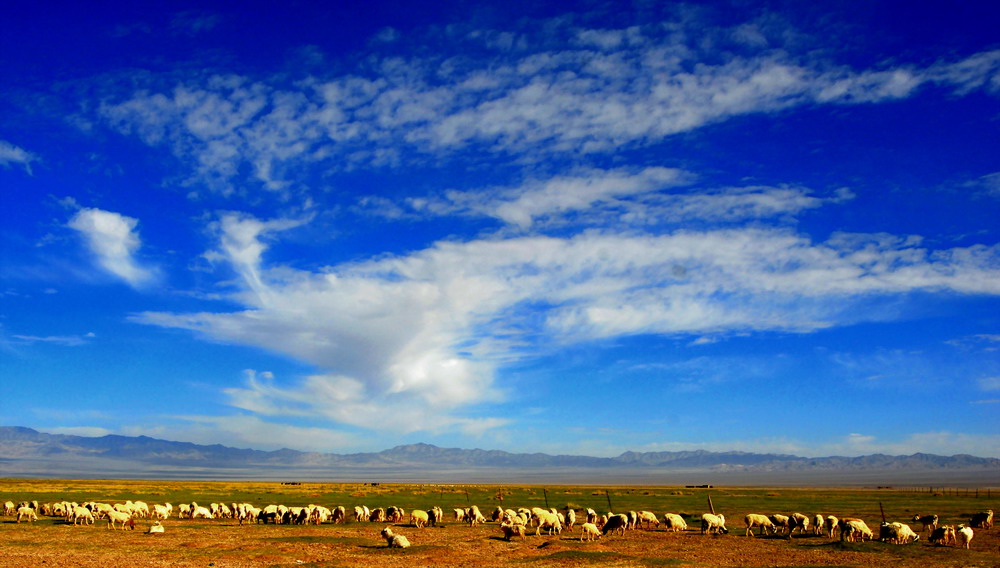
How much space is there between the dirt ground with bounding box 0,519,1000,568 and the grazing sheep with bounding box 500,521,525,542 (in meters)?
0.44

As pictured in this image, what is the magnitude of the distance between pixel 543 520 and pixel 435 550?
9.43m

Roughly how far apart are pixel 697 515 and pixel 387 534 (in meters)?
31.8

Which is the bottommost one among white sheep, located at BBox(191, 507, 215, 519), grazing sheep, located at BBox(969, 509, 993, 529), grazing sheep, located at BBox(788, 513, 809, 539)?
white sheep, located at BBox(191, 507, 215, 519)

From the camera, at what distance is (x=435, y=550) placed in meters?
29.8

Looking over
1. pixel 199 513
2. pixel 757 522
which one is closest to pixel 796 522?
pixel 757 522

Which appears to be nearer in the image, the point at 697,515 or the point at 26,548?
Answer: the point at 26,548

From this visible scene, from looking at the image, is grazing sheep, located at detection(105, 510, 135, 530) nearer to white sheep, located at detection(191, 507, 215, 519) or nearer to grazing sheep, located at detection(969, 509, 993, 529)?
white sheep, located at detection(191, 507, 215, 519)

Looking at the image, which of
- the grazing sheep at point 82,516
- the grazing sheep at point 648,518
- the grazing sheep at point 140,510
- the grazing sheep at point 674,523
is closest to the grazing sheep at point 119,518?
the grazing sheep at point 82,516

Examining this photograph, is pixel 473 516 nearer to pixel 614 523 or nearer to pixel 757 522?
pixel 614 523

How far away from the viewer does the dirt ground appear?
25.9 m

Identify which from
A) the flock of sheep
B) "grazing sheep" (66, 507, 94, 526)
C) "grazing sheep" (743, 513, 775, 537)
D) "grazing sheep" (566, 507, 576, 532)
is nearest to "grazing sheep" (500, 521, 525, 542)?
the flock of sheep

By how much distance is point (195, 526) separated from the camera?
41.1 m

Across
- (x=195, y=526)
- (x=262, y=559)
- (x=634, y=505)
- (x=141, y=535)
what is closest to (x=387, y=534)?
(x=262, y=559)

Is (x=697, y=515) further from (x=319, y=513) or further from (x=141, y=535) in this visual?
(x=141, y=535)
